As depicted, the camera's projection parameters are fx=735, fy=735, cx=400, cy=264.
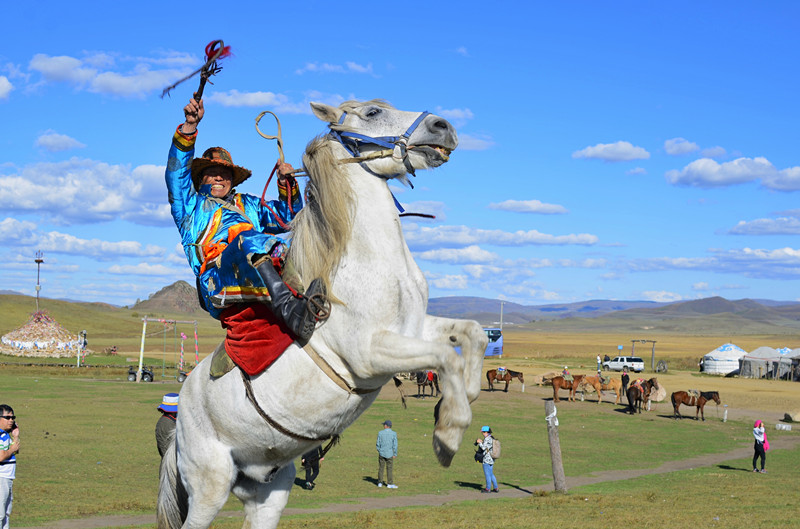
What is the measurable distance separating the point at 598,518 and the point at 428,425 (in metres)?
14.7

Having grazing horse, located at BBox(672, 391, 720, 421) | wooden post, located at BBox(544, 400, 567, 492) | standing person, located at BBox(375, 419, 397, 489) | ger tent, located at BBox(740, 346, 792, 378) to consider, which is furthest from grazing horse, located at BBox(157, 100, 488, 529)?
ger tent, located at BBox(740, 346, 792, 378)

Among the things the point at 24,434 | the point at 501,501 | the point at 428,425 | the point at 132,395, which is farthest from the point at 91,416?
the point at 501,501

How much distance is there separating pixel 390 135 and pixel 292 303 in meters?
1.09

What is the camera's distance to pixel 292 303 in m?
3.93

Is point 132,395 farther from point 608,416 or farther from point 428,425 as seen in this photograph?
point 608,416

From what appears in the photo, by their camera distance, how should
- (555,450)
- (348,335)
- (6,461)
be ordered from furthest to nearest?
(555,450), (6,461), (348,335)

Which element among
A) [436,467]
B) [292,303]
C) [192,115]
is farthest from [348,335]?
[436,467]

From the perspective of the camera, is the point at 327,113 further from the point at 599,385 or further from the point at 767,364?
the point at 767,364

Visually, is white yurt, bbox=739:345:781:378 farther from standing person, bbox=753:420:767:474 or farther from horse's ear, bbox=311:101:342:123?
horse's ear, bbox=311:101:342:123

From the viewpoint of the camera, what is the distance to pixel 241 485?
15.4 ft

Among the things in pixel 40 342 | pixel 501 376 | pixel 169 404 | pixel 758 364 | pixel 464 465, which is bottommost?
pixel 464 465

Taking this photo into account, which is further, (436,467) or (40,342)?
(40,342)

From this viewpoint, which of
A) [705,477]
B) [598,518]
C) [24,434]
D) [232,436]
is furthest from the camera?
[24,434]

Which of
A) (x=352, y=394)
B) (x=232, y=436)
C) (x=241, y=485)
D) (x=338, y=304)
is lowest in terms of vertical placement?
(x=241, y=485)
